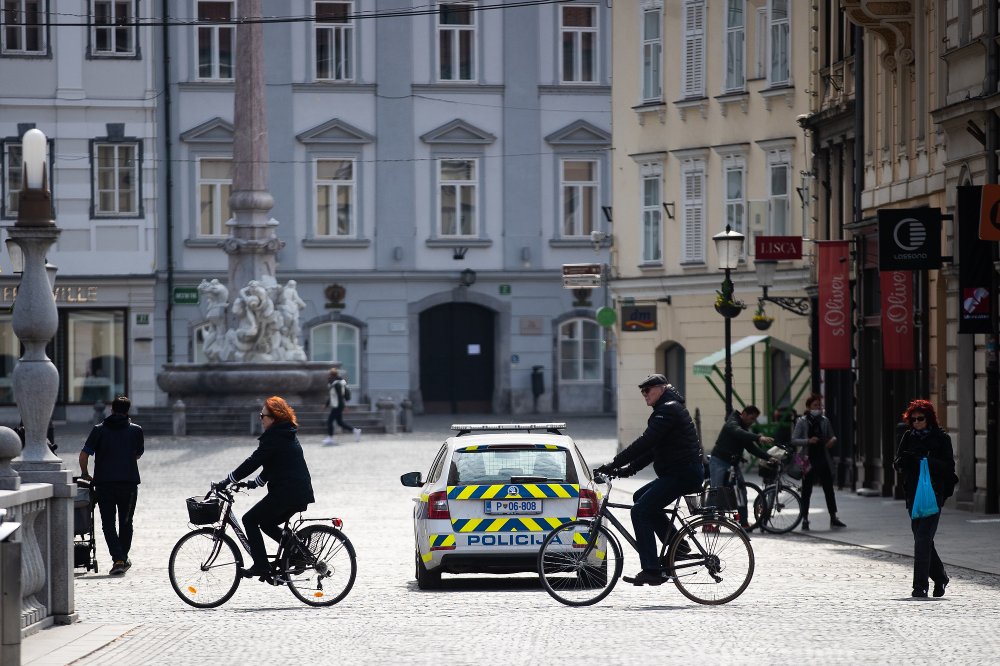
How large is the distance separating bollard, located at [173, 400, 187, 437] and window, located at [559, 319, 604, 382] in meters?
16.1

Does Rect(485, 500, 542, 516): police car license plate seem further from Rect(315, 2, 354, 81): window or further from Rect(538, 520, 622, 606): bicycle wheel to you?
Rect(315, 2, 354, 81): window

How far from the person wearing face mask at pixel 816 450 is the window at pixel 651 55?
1835 centimetres

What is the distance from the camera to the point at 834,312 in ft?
104

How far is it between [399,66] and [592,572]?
4278 cm

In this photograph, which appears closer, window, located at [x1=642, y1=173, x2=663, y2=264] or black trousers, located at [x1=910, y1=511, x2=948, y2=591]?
black trousers, located at [x1=910, y1=511, x2=948, y2=591]

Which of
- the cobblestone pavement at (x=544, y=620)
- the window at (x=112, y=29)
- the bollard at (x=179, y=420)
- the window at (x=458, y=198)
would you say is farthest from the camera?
the window at (x=458, y=198)

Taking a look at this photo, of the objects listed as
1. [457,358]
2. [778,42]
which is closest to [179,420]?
[457,358]

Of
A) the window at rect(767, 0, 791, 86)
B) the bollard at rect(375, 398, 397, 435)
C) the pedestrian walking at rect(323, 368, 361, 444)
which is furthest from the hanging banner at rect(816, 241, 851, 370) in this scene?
the bollard at rect(375, 398, 397, 435)

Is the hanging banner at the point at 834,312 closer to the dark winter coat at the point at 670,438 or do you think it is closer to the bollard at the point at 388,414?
the bollard at the point at 388,414

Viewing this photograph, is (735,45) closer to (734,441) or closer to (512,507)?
(734,441)

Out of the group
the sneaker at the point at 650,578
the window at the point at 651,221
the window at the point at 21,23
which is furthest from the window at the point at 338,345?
the sneaker at the point at 650,578

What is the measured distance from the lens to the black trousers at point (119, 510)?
19.3 meters

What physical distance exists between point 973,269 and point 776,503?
395cm

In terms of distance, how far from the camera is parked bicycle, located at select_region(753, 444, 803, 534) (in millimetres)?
24094
